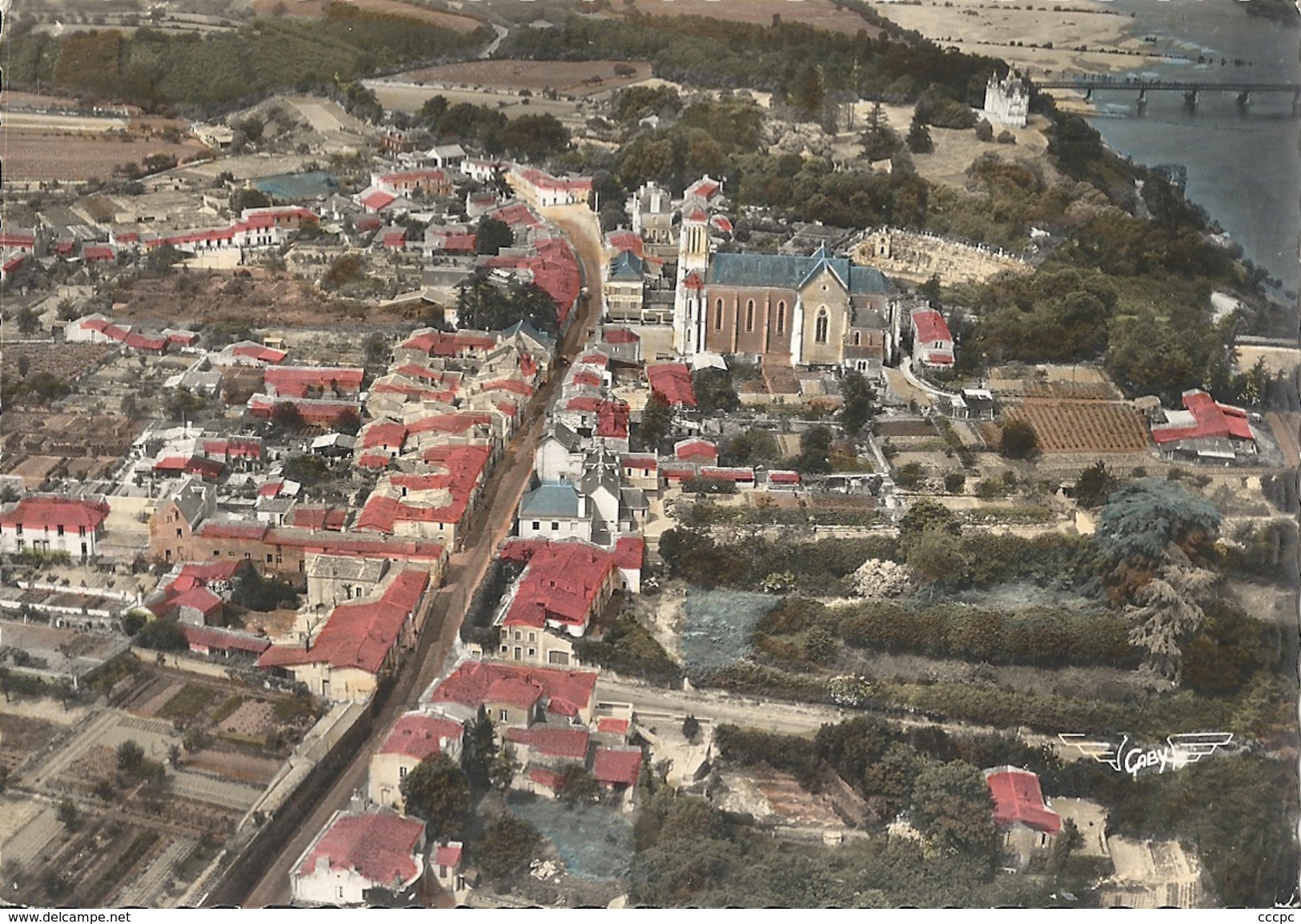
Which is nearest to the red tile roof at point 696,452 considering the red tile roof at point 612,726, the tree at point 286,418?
the tree at point 286,418

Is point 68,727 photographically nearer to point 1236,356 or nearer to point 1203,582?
point 1203,582

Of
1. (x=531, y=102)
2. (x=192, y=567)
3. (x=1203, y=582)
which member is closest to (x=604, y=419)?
(x=192, y=567)

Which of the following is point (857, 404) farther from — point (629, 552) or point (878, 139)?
point (878, 139)

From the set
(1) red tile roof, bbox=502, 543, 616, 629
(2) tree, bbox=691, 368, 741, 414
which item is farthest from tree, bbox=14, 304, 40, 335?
(1) red tile roof, bbox=502, 543, 616, 629

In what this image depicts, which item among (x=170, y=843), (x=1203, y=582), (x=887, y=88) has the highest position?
(x=887, y=88)

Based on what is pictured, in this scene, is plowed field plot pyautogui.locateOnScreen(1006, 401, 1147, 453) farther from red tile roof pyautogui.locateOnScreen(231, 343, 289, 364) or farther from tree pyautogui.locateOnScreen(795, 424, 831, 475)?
red tile roof pyautogui.locateOnScreen(231, 343, 289, 364)

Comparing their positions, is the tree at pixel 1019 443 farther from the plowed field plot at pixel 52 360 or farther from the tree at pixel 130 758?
the plowed field plot at pixel 52 360
